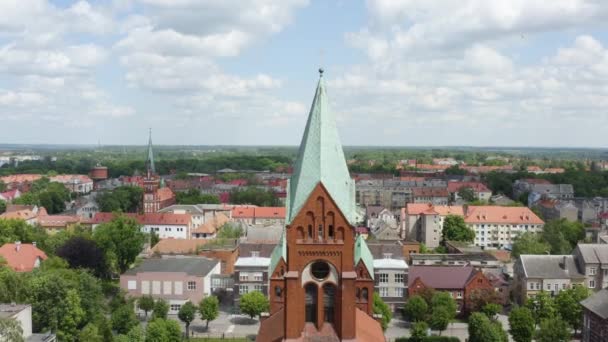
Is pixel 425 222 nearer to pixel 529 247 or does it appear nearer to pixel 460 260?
pixel 529 247

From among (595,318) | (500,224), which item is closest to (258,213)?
(500,224)

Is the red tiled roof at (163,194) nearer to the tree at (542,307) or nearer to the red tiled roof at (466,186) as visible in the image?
the red tiled roof at (466,186)

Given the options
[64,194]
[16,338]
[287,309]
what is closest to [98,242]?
[16,338]

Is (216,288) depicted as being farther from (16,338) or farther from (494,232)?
(494,232)

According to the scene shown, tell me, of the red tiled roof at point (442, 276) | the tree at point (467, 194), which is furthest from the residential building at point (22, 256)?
the tree at point (467, 194)

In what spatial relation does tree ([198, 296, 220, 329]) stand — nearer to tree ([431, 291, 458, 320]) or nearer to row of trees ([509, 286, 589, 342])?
tree ([431, 291, 458, 320])

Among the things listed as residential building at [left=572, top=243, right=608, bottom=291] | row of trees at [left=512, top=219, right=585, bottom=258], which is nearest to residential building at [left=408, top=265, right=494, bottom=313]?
residential building at [left=572, top=243, right=608, bottom=291]
